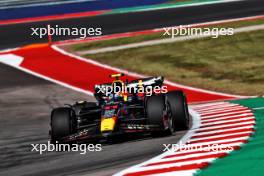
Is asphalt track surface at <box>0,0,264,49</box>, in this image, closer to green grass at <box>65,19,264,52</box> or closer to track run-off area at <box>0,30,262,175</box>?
green grass at <box>65,19,264,52</box>

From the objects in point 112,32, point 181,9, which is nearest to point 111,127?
point 112,32

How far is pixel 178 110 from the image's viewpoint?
14.1 meters

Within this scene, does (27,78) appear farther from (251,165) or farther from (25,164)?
(251,165)

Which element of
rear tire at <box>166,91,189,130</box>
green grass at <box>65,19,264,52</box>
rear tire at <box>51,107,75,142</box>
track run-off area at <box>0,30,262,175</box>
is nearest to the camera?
track run-off area at <box>0,30,262,175</box>

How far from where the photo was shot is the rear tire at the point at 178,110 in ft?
45.9

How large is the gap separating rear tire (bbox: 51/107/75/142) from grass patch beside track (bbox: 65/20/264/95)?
9.33 m

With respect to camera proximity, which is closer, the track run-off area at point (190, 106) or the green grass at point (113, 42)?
the track run-off area at point (190, 106)

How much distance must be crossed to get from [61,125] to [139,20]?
75.4 ft

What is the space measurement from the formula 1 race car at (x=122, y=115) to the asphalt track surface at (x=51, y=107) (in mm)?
279

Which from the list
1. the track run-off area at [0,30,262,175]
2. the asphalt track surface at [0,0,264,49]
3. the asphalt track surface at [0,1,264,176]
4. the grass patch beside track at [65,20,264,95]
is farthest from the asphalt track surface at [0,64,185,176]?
the asphalt track surface at [0,0,264,49]

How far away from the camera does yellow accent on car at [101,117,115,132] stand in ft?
41.5

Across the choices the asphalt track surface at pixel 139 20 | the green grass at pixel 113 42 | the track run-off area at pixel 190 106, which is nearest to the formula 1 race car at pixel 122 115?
the track run-off area at pixel 190 106

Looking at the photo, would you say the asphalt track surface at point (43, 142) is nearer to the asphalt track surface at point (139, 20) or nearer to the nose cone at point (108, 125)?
the nose cone at point (108, 125)

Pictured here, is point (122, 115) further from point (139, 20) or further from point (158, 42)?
point (139, 20)
